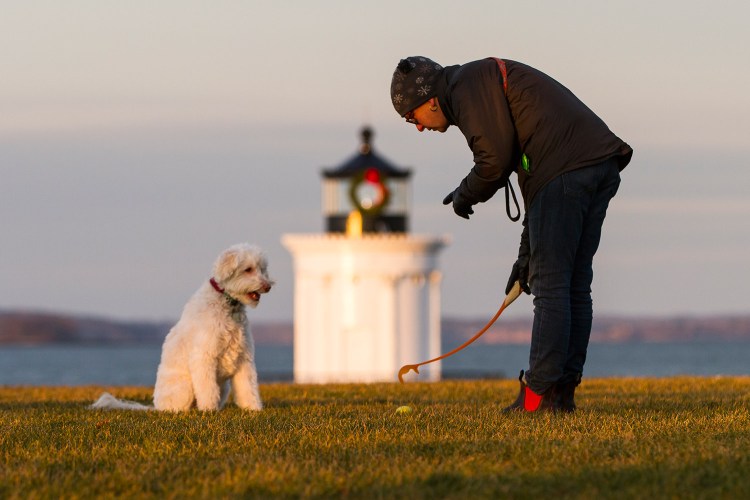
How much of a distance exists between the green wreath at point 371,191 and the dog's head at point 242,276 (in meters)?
27.0

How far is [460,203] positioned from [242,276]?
1752mm

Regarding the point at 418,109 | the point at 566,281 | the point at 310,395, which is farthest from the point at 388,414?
the point at 310,395

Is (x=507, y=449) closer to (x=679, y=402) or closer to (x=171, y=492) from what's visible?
(x=171, y=492)

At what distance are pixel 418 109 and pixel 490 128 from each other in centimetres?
55

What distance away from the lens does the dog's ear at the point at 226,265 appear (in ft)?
28.9

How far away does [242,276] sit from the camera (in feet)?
28.9

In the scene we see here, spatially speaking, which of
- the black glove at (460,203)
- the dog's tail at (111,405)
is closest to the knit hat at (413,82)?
the black glove at (460,203)

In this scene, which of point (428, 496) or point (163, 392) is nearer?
point (428, 496)

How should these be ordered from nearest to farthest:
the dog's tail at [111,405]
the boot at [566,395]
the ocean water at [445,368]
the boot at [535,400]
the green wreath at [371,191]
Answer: the boot at [535,400] < the boot at [566,395] < the dog's tail at [111,405] < the green wreath at [371,191] < the ocean water at [445,368]

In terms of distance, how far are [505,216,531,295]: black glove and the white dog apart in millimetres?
1834

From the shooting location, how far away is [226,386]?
30.2 ft

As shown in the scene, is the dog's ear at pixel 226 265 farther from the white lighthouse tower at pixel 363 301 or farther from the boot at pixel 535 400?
the white lighthouse tower at pixel 363 301

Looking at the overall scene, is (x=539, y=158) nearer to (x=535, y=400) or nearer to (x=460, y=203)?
(x=460, y=203)

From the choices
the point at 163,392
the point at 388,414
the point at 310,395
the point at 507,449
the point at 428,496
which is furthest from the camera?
the point at 310,395
